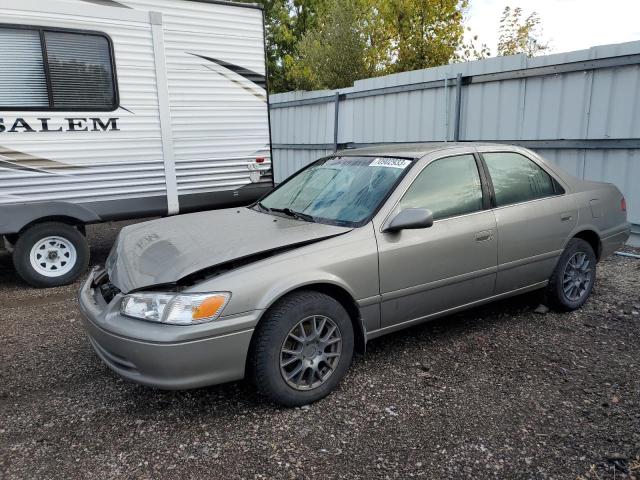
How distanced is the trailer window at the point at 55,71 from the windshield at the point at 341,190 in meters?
2.89

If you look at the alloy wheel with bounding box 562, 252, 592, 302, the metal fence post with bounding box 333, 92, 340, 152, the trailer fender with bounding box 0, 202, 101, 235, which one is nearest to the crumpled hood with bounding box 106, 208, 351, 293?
the trailer fender with bounding box 0, 202, 101, 235

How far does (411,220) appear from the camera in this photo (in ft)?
10.7

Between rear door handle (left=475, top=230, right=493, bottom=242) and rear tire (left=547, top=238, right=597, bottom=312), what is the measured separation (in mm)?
1003

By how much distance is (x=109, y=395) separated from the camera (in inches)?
130

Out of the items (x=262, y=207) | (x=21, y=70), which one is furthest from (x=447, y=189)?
(x=21, y=70)

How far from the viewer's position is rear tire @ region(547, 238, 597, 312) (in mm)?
4430

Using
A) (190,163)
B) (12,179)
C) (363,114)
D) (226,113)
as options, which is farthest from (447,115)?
(12,179)

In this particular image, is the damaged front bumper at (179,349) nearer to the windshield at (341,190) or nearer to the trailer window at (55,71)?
the windshield at (341,190)

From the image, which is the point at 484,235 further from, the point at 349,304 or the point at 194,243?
the point at 194,243

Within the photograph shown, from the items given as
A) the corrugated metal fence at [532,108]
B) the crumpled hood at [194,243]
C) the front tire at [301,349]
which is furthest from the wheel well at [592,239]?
the front tire at [301,349]

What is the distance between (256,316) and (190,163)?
13.8 feet

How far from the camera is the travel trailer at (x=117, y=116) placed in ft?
17.8

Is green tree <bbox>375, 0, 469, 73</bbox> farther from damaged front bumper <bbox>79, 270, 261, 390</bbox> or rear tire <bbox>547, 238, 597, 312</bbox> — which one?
damaged front bumper <bbox>79, 270, 261, 390</bbox>

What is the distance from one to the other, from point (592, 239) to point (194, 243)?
12.0ft
